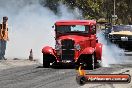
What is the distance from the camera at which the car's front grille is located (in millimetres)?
16048

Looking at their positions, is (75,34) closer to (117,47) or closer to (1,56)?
(1,56)

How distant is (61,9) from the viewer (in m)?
40.5


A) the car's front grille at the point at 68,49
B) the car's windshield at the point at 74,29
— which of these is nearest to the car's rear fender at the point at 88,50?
the car's front grille at the point at 68,49

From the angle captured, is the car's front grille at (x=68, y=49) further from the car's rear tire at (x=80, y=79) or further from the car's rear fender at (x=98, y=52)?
the car's rear tire at (x=80, y=79)

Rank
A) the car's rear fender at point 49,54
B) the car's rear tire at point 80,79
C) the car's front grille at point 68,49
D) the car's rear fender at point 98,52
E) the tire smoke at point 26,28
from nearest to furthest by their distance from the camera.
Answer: the car's rear tire at point 80,79 < the car's front grille at point 68,49 < the car's rear fender at point 49,54 < the car's rear fender at point 98,52 < the tire smoke at point 26,28

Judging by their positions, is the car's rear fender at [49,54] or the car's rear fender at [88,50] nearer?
the car's rear fender at [88,50]

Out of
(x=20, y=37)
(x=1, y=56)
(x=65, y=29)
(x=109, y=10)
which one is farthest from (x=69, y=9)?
(x=109, y=10)

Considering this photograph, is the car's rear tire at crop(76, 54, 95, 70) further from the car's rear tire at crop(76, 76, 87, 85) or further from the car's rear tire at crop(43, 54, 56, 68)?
the car's rear tire at crop(76, 76, 87, 85)

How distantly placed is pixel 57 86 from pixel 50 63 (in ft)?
22.2

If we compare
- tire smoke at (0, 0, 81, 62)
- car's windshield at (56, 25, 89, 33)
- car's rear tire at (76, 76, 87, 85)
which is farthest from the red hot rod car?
car's rear tire at (76, 76, 87, 85)

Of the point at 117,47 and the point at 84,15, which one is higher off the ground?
the point at 84,15

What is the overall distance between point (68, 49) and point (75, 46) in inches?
11.2

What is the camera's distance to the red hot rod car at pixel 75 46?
52.3ft

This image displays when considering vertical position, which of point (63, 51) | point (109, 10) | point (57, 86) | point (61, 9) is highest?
point (109, 10)
